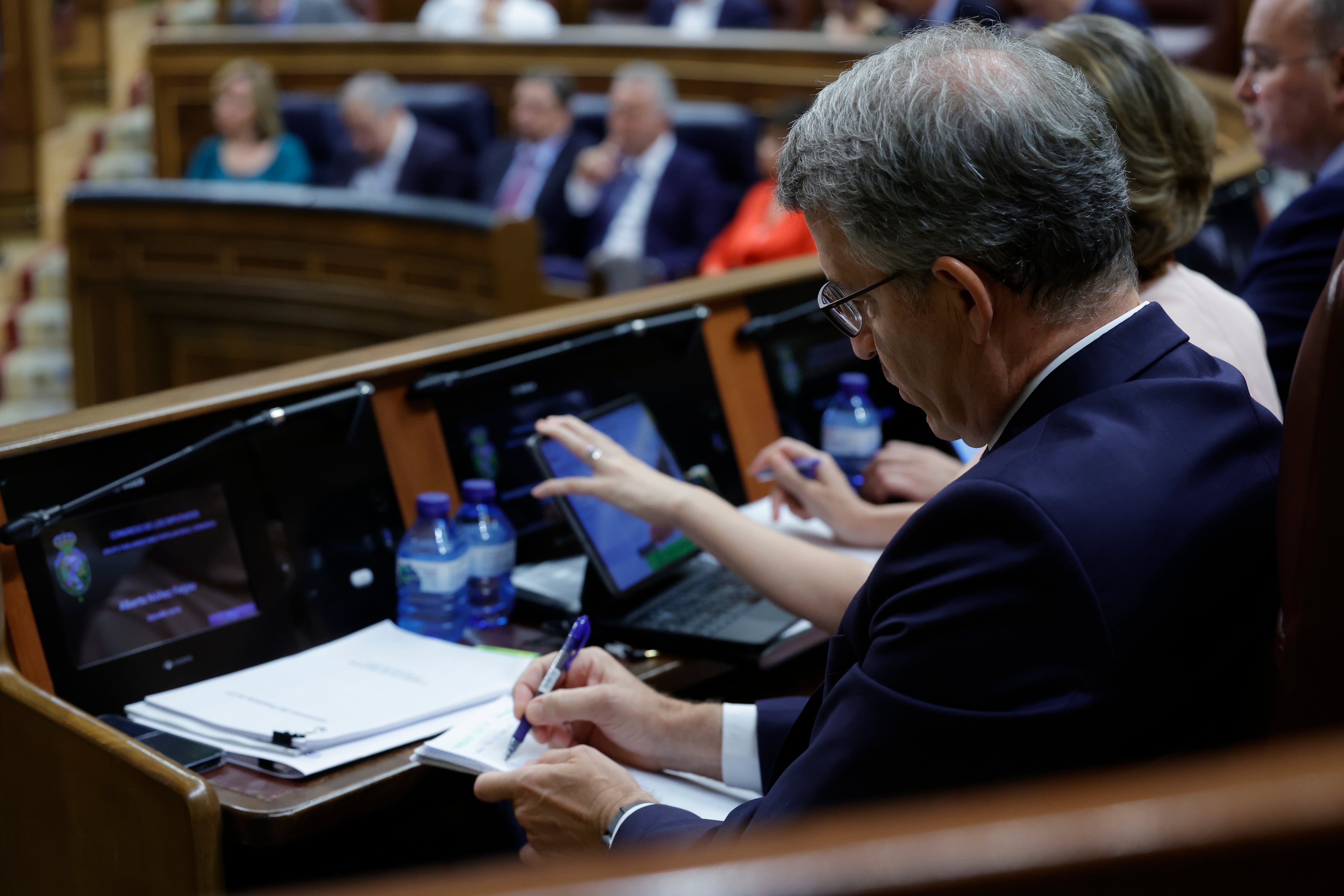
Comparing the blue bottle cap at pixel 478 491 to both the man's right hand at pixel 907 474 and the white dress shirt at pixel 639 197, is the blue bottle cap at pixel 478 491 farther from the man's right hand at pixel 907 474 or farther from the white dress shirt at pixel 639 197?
the white dress shirt at pixel 639 197

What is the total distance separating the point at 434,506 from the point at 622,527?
24 cm

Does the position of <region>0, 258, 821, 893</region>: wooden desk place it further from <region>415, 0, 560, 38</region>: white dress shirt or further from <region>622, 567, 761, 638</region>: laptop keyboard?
<region>415, 0, 560, 38</region>: white dress shirt

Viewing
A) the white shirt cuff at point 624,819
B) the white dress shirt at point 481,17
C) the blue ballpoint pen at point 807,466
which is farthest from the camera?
the white dress shirt at point 481,17

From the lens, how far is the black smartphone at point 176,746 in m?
1.23

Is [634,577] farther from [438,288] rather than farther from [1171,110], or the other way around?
[438,288]

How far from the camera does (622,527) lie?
5.28ft

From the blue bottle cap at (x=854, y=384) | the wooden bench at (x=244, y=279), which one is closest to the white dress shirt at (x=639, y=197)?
the wooden bench at (x=244, y=279)

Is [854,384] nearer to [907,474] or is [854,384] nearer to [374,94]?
[907,474]

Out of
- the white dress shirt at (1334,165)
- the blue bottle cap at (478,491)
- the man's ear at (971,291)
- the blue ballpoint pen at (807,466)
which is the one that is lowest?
the blue ballpoint pen at (807,466)

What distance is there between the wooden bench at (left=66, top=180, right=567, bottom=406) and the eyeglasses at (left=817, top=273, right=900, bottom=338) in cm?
292

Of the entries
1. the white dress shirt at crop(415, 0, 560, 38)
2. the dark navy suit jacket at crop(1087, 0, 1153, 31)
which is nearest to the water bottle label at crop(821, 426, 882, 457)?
the dark navy suit jacket at crop(1087, 0, 1153, 31)

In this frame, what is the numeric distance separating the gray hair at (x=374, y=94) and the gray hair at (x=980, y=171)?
16.0 feet

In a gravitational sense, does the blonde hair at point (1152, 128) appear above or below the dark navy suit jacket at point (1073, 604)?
above

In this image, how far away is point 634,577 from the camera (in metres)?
1.58
